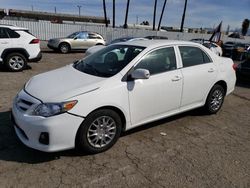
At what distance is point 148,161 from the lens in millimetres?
3469

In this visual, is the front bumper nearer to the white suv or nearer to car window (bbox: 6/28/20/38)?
the white suv

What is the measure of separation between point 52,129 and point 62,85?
28.2 inches

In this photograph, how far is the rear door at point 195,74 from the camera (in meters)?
4.53

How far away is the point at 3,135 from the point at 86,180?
72.0 inches

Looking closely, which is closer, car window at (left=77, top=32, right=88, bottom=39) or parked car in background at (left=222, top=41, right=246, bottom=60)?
car window at (left=77, top=32, right=88, bottom=39)

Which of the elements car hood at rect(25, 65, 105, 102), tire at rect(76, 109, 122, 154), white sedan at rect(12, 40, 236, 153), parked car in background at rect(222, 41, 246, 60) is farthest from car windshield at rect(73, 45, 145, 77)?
parked car in background at rect(222, 41, 246, 60)

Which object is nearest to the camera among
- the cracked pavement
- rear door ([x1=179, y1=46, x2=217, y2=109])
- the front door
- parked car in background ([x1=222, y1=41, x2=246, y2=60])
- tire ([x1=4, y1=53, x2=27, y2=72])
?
the cracked pavement

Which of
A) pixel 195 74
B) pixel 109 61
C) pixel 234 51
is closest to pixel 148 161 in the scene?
pixel 109 61

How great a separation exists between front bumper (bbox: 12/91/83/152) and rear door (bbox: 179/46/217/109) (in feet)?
7.13

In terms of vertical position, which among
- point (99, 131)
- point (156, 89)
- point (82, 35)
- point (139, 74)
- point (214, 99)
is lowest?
point (99, 131)

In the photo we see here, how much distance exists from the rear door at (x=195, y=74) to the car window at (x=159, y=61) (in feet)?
0.83

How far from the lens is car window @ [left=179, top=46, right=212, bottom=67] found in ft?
15.0

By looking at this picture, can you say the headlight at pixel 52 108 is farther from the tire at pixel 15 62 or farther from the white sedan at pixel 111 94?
the tire at pixel 15 62

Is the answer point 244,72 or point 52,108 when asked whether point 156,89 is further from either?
point 244,72
